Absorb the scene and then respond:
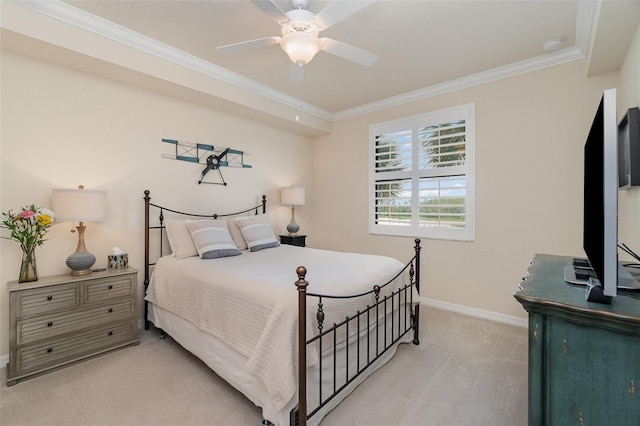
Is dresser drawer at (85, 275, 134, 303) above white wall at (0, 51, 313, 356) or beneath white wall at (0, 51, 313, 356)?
beneath

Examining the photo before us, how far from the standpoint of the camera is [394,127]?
4.03 meters

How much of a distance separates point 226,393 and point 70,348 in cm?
139

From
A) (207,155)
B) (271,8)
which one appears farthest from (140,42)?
(271,8)

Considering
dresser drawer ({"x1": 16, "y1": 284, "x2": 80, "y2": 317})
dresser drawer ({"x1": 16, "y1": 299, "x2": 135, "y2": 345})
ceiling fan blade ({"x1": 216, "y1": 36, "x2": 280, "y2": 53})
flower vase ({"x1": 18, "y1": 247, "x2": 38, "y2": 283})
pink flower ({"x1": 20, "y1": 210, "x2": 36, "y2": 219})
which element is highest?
ceiling fan blade ({"x1": 216, "y1": 36, "x2": 280, "y2": 53})

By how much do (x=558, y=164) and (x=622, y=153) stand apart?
1.03 meters

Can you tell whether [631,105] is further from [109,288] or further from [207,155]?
[109,288]

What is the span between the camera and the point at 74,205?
2295 millimetres

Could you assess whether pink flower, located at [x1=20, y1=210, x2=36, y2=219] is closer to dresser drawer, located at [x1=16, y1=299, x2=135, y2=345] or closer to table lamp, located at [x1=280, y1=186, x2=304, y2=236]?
dresser drawer, located at [x1=16, y1=299, x2=135, y2=345]

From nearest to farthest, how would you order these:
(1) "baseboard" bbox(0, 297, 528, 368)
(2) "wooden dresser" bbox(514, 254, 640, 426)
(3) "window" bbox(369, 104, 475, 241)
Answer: (2) "wooden dresser" bbox(514, 254, 640, 426), (1) "baseboard" bbox(0, 297, 528, 368), (3) "window" bbox(369, 104, 475, 241)

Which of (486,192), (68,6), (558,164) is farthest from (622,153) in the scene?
(68,6)

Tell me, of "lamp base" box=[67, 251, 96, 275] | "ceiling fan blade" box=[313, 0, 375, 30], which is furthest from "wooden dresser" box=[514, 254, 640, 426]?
"lamp base" box=[67, 251, 96, 275]

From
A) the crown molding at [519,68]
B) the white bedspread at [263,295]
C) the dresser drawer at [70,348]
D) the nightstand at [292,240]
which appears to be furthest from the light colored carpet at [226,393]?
the crown molding at [519,68]

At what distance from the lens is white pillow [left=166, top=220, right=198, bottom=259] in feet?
9.39

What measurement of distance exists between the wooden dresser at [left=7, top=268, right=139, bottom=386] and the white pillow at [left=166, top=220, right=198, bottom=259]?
1.35ft
